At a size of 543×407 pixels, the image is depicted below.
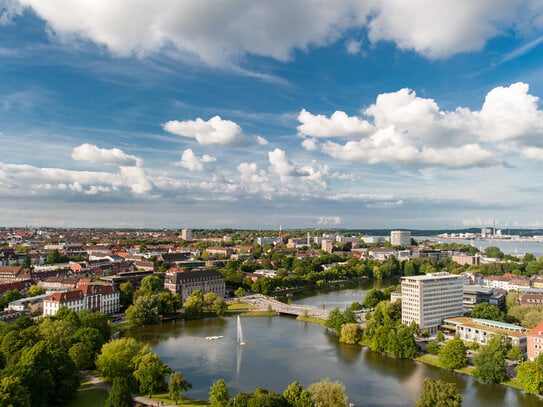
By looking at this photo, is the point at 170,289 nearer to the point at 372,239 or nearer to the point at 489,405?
the point at 489,405

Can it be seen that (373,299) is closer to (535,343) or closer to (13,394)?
(535,343)

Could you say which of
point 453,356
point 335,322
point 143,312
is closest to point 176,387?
point 453,356

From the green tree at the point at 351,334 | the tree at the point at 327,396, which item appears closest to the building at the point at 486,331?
the green tree at the point at 351,334

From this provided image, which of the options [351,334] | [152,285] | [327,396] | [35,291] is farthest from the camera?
[152,285]

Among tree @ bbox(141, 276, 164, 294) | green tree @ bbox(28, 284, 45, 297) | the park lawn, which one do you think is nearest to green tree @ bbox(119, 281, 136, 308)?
tree @ bbox(141, 276, 164, 294)

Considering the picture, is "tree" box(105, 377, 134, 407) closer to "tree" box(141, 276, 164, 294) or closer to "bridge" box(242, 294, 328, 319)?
"bridge" box(242, 294, 328, 319)
